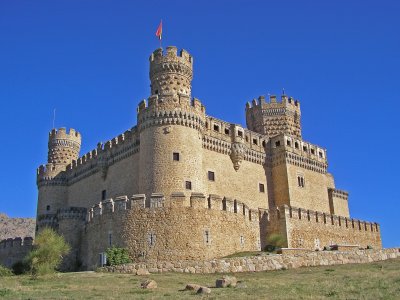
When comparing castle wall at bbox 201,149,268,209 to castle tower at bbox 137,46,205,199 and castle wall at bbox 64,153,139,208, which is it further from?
castle wall at bbox 64,153,139,208

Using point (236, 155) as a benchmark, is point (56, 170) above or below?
above

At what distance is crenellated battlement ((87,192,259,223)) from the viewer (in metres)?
27.9

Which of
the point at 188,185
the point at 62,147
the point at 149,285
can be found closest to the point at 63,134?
the point at 62,147

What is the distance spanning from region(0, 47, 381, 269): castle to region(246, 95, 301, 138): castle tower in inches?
3.9

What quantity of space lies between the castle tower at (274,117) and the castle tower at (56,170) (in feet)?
55.5

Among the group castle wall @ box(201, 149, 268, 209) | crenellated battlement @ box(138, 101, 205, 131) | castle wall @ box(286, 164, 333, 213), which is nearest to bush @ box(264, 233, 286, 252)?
castle wall @ box(201, 149, 268, 209)

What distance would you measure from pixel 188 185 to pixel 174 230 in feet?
19.4

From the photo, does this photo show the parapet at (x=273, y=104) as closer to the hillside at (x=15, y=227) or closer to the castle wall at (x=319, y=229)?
the castle wall at (x=319, y=229)

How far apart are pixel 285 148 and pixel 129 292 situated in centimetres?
2602

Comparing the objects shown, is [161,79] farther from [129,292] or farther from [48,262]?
[129,292]

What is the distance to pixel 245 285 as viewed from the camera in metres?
19.2

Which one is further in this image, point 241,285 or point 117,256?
point 117,256

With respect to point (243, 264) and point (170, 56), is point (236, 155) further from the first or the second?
point (243, 264)

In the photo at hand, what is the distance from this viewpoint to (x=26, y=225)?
85688mm
